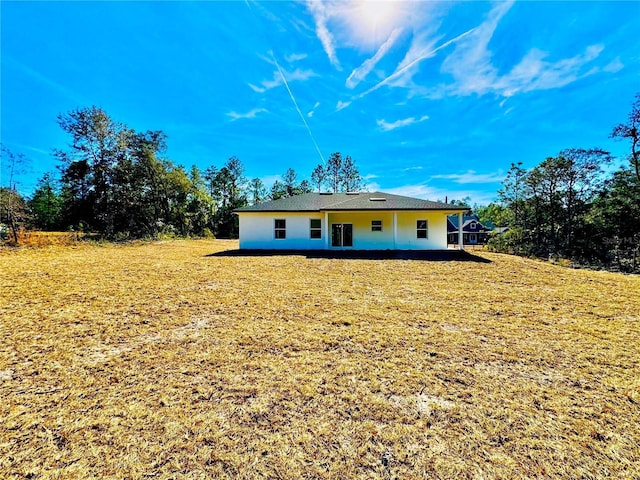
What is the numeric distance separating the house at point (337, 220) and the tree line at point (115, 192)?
1054cm

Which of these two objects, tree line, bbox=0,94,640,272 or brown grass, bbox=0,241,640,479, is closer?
brown grass, bbox=0,241,640,479

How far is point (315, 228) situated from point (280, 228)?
1.98 meters

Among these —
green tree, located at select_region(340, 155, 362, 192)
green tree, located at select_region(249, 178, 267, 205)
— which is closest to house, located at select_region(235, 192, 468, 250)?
green tree, located at select_region(340, 155, 362, 192)

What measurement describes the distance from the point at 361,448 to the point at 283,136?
28.0 meters

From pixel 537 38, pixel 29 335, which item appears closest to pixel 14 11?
pixel 29 335

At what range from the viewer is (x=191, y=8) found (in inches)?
342

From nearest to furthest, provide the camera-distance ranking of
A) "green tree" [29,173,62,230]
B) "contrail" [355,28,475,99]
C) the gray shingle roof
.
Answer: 1. "contrail" [355,28,475,99]
2. the gray shingle roof
3. "green tree" [29,173,62,230]

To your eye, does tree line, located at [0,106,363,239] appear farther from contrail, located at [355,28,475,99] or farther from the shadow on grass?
contrail, located at [355,28,475,99]

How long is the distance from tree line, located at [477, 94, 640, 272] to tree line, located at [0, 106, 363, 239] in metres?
29.2

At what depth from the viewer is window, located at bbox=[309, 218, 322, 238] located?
1484 cm

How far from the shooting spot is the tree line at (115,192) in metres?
17.3

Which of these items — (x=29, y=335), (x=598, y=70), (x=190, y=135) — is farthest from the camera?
(x=190, y=135)

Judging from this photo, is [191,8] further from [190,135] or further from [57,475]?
[190,135]

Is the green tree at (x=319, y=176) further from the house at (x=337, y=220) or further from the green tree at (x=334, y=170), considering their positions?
the house at (x=337, y=220)
